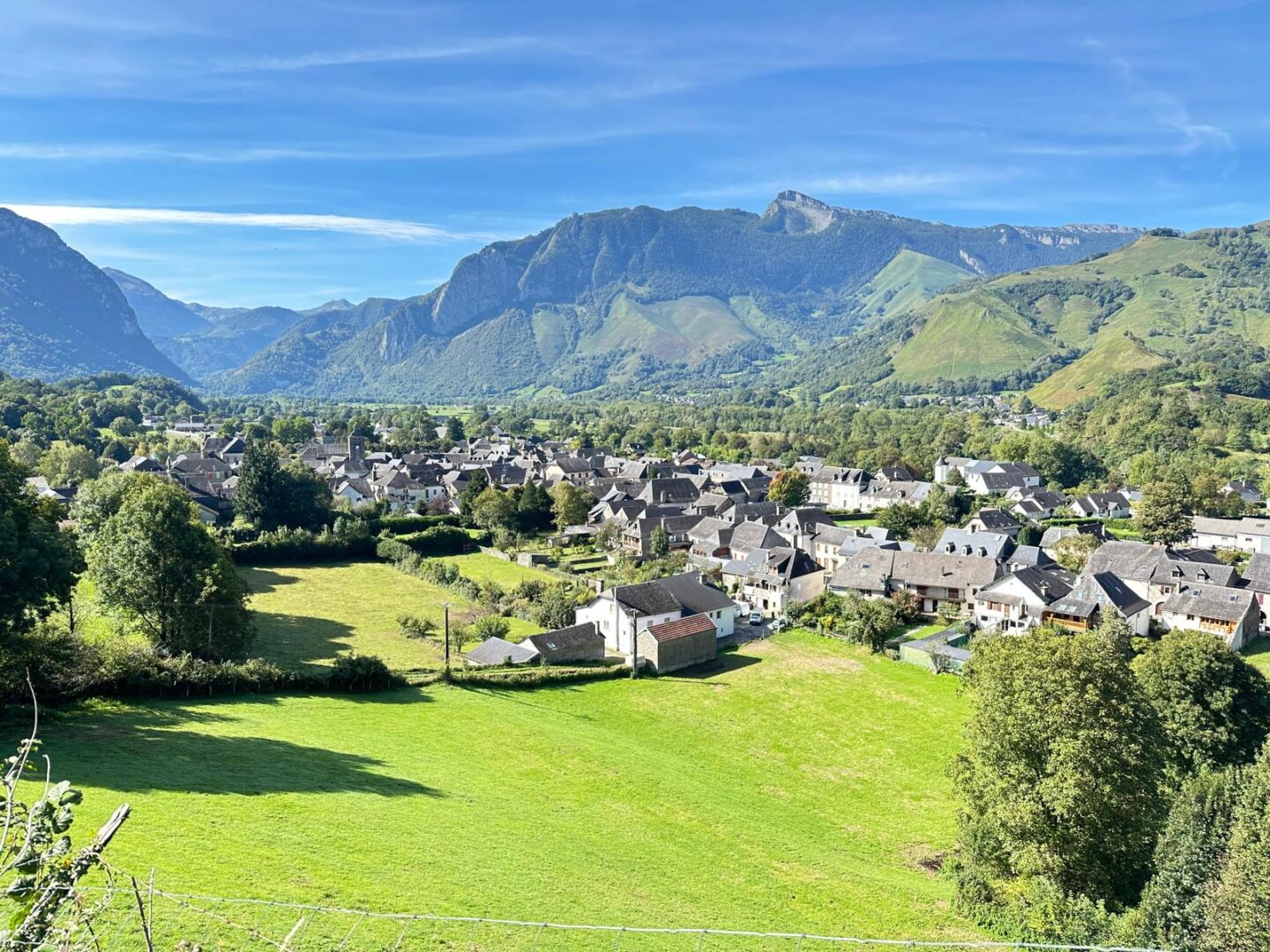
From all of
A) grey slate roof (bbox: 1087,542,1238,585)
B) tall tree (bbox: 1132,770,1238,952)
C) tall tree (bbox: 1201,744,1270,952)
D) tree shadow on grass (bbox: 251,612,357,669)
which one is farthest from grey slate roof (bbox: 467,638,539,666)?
grey slate roof (bbox: 1087,542,1238,585)

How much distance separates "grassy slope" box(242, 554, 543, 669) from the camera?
39000 mm

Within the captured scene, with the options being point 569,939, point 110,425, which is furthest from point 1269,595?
point 110,425

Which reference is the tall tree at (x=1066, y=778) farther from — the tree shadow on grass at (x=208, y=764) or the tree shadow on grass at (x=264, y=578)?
the tree shadow on grass at (x=264, y=578)

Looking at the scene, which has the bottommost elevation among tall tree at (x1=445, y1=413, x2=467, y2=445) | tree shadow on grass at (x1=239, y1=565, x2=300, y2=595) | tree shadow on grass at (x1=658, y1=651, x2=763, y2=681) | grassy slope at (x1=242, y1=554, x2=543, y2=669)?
tree shadow on grass at (x1=658, y1=651, x2=763, y2=681)

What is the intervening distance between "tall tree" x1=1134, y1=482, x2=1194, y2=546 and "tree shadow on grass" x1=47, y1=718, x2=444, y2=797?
7065cm

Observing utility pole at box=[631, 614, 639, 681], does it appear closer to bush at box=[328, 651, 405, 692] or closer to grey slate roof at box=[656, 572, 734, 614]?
grey slate roof at box=[656, 572, 734, 614]

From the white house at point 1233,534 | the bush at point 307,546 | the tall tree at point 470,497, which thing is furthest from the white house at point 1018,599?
the bush at point 307,546

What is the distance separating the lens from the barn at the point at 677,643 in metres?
39.3

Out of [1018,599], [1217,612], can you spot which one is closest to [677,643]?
[1018,599]

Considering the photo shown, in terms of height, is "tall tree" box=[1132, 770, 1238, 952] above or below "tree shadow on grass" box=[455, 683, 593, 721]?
above

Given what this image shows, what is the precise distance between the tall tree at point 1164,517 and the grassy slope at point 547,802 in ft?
154

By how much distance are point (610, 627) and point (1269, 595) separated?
132 ft

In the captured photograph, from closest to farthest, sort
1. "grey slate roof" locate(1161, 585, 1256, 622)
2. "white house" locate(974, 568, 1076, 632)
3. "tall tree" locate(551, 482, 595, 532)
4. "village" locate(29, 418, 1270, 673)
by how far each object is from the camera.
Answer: "village" locate(29, 418, 1270, 673), "grey slate roof" locate(1161, 585, 1256, 622), "white house" locate(974, 568, 1076, 632), "tall tree" locate(551, 482, 595, 532)

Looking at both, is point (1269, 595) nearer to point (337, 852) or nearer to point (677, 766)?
point (677, 766)
